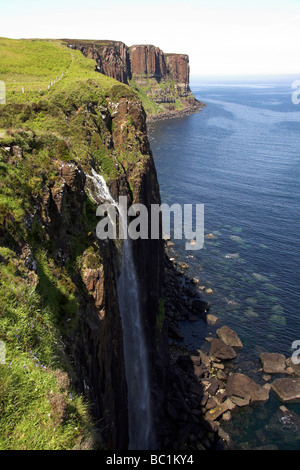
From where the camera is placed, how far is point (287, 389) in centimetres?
4403

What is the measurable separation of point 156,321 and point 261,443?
17930 mm

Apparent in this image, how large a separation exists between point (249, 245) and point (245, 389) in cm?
3885

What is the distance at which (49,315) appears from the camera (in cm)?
1508

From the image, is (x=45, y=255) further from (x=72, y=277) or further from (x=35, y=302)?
(x=35, y=302)

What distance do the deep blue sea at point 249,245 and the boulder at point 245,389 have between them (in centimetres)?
128

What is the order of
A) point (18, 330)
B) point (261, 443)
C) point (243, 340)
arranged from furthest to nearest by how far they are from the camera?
point (243, 340) < point (261, 443) < point (18, 330)

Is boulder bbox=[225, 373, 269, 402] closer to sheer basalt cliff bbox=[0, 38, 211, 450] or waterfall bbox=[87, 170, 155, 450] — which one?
sheer basalt cliff bbox=[0, 38, 211, 450]

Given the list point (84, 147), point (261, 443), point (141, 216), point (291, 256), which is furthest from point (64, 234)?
point (291, 256)

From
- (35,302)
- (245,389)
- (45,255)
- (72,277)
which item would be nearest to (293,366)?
(245,389)

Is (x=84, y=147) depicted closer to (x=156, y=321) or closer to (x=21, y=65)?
(x=156, y=321)

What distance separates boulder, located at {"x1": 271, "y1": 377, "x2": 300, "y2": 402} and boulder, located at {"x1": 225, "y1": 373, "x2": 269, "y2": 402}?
1.44 m

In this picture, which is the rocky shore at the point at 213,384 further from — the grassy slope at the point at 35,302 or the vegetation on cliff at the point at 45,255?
the grassy slope at the point at 35,302

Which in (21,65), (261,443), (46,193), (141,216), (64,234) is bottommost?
(261,443)

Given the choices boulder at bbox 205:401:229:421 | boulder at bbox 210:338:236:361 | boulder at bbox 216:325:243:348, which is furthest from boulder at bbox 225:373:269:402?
boulder at bbox 216:325:243:348
